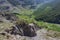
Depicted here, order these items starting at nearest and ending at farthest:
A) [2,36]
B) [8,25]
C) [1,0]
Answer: [2,36], [8,25], [1,0]

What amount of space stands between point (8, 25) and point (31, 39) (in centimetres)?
869

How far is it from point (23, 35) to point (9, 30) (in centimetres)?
723

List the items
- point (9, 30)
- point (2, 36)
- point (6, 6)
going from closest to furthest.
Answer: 1. point (2, 36)
2. point (9, 30)
3. point (6, 6)

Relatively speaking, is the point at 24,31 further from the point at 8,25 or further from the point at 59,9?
the point at 59,9

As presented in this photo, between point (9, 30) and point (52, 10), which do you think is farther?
point (52, 10)

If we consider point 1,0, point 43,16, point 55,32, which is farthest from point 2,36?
point 1,0

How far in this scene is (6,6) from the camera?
143m

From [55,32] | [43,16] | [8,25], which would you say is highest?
[8,25]

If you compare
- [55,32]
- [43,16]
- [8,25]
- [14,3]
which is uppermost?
[8,25]

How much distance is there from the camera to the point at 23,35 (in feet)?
209

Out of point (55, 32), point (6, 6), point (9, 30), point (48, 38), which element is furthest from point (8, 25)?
point (6, 6)

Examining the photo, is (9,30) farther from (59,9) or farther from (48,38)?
(59,9)

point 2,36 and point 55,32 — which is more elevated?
point 2,36

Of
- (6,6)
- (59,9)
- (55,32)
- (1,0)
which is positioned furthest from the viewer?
(1,0)
